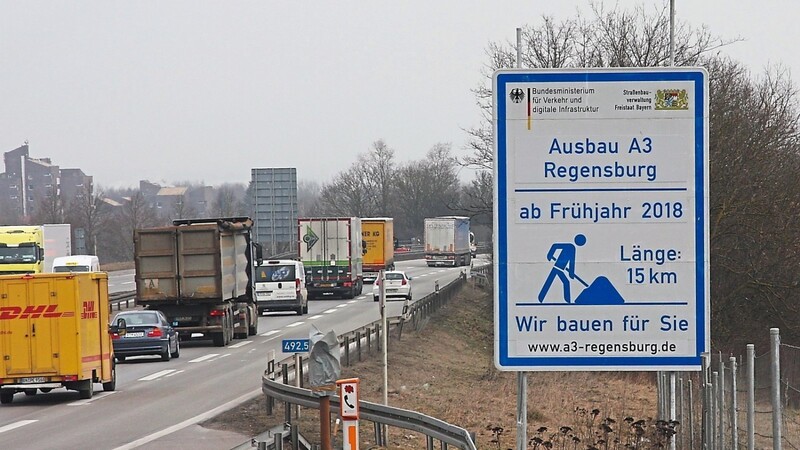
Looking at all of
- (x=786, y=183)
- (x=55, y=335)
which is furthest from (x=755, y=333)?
(x=55, y=335)

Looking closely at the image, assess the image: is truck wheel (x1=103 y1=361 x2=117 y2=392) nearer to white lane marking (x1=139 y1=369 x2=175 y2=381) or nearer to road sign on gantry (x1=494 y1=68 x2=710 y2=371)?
white lane marking (x1=139 y1=369 x2=175 y2=381)

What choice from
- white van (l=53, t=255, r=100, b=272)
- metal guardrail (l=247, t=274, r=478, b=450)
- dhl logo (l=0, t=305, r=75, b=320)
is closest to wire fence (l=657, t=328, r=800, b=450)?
metal guardrail (l=247, t=274, r=478, b=450)

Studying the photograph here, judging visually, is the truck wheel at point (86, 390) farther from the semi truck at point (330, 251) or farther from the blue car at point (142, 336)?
the semi truck at point (330, 251)

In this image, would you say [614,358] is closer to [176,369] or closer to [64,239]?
[176,369]

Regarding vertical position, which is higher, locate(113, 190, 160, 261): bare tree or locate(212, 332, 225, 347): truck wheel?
locate(113, 190, 160, 261): bare tree

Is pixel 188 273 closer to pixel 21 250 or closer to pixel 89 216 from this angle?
pixel 21 250

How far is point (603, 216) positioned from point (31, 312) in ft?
63.9

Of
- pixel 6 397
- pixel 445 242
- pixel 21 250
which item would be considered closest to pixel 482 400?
pixel 6 397

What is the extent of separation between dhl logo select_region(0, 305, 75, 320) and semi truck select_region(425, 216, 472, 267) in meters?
74.4

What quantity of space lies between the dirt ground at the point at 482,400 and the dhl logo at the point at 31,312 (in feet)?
15.2

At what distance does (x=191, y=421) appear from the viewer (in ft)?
67.7

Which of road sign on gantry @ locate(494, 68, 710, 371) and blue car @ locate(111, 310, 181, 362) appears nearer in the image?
road sign on gantry @ locate(494, 68, 710, 371)

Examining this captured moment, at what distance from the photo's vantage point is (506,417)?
2306 centimetres

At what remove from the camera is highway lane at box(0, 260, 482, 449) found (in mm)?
18891
